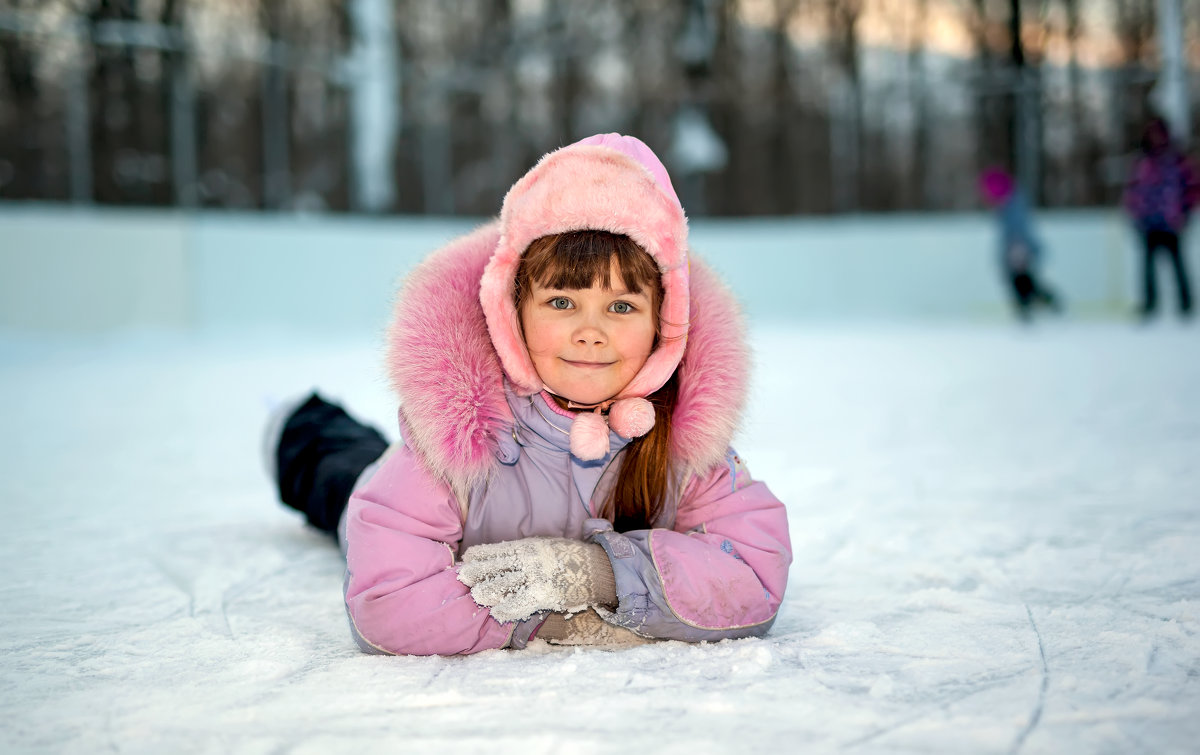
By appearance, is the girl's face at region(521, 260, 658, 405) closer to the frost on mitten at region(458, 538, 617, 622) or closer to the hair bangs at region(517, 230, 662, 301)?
the hair bangs at region(517, 230, 662, 301)

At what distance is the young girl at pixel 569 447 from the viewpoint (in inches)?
53.3

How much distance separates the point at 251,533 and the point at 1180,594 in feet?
5.41

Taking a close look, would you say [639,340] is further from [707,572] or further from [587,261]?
[707,572]

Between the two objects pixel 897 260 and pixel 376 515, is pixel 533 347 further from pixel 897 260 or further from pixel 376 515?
pixel 897 260

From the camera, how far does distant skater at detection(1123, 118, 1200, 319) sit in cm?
736

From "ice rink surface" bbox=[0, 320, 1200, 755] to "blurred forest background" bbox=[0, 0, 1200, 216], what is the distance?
4369 mm

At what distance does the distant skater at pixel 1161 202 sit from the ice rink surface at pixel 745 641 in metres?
4.50

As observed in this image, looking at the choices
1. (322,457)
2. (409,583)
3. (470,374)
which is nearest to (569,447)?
(470,374)

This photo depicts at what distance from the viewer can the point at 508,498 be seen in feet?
4.87

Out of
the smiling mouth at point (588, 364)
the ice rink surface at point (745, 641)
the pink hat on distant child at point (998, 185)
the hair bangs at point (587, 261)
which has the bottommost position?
the ice rink surface at point (745, 641)

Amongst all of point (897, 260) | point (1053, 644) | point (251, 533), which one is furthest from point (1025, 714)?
point (897, 260)

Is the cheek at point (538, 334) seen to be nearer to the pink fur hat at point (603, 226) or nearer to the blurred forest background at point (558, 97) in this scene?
the pink fur hat at point (603, 226)

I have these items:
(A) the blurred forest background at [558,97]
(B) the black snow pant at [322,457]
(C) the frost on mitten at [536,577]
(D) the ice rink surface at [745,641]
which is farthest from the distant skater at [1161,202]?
(C) the frost on mitten at [536,577]

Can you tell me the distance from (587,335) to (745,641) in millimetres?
449
